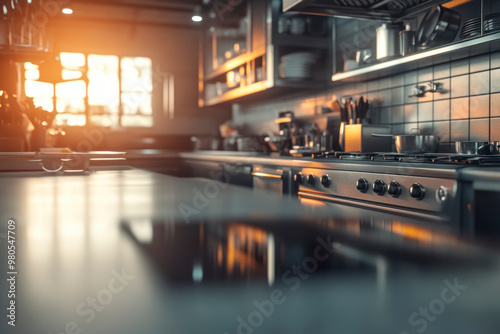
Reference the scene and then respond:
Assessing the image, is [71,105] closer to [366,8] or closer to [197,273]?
[366,8]

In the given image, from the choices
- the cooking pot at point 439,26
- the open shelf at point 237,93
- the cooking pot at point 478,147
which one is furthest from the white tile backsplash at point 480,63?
the open shelf at point 237,93

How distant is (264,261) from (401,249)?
0.61ft

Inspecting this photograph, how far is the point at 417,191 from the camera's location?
1730 millimetres

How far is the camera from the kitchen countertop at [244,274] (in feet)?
1.12

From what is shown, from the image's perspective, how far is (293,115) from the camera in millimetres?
3768

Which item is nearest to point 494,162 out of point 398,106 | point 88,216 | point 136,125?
point 398,106

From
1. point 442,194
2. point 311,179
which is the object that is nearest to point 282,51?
point 311,179

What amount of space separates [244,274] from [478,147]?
1.79 m

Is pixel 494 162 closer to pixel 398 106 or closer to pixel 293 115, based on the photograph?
pixel 398 106

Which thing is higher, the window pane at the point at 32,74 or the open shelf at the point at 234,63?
the window pane at the point at 32,74

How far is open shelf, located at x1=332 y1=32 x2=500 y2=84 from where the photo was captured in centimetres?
191

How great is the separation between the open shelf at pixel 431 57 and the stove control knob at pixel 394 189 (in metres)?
0.65

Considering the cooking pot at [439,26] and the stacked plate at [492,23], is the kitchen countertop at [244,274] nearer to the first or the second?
the stacked plate at [492,23]

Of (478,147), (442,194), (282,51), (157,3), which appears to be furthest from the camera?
(157,3)
